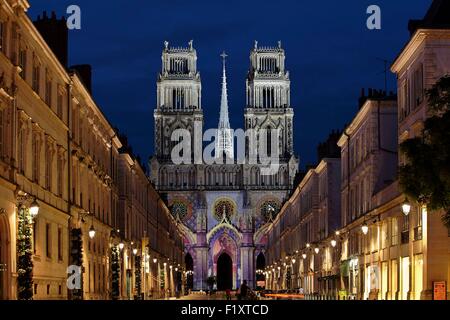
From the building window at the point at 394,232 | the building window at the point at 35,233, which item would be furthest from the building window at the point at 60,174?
the building window at the point at 394,232

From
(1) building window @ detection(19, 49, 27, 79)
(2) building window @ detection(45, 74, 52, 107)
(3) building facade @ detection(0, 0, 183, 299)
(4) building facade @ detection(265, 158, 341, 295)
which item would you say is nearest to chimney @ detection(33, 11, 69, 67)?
(3) building facade @ detection(0, 0, 183, 299)

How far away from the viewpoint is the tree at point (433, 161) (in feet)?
105

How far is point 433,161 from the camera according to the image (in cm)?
3288

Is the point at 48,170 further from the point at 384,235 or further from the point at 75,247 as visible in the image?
the point at 384,235

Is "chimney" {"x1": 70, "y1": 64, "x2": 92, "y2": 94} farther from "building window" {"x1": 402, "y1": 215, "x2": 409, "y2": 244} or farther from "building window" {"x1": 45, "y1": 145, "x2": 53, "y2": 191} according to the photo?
"building window" {"x1": 402, "y1": 215, "x2": 409, "y2": 244}

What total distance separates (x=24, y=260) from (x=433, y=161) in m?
15.8

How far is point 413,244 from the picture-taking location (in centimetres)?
5450

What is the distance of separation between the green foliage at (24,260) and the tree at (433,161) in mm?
14244

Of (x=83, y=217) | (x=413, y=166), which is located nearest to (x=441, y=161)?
(x=413, y=166)

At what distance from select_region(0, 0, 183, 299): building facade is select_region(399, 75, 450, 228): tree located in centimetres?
1328

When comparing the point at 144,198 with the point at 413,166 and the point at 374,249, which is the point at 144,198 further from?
the point at 413,166

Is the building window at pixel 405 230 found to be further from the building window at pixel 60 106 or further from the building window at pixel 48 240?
the building window at pixel 48 240

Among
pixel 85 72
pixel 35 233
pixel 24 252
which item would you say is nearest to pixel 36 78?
pixel 35 233
